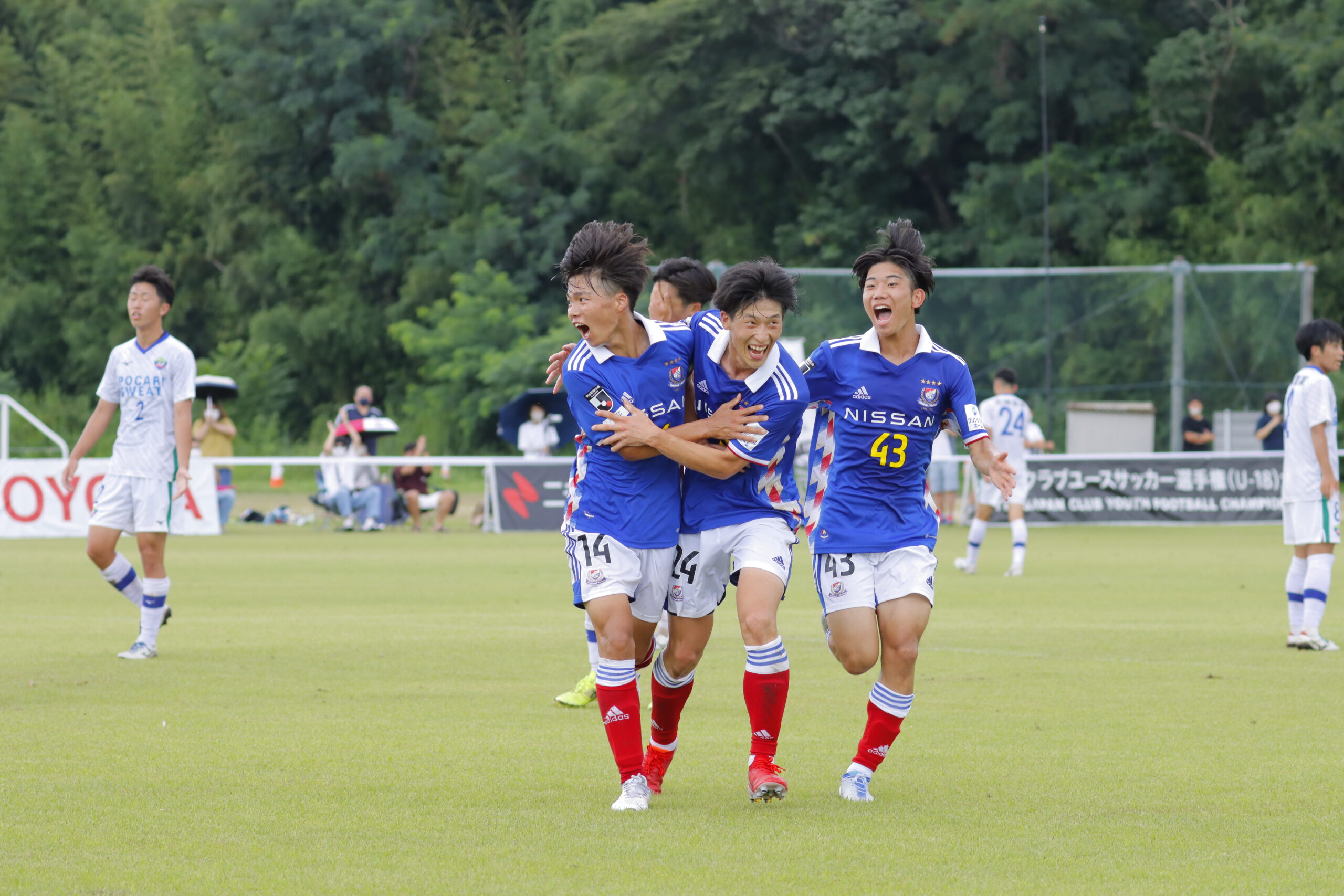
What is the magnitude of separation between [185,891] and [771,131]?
41.0m

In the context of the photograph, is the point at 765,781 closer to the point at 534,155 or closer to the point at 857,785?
the point at 857,785

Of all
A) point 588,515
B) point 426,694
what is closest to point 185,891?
point 588,515

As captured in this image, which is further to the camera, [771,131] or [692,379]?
[771,131]

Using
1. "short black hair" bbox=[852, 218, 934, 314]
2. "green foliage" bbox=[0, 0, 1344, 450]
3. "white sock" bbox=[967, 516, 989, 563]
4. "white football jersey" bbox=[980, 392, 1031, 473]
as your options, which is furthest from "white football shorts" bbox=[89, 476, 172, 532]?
"green foliage" bbox=[0, 0, 1344, 450]

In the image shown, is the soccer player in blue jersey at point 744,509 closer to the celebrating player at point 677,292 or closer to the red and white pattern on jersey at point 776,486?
the red and white pattern on jersey at point 776,486

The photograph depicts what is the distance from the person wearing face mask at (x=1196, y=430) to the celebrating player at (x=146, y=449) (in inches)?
742

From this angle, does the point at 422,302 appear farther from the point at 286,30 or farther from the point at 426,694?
the point at 426,694

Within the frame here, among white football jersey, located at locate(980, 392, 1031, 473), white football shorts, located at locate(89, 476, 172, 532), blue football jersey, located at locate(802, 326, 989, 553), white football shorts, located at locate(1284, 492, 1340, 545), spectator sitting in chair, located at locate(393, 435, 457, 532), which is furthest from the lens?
spectator sitting in chair, located at locate(393, 435, 457, 532)

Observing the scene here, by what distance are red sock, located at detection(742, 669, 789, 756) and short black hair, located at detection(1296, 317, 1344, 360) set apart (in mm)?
5845

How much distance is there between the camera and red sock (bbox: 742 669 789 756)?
5.97 meters

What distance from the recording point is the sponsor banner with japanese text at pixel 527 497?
83.4ft

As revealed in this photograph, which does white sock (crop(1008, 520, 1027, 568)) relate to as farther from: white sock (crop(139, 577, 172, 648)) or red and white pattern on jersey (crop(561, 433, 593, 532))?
red and white pattern on jersey (crop(561, 433, 593, 532))

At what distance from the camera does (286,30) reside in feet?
165

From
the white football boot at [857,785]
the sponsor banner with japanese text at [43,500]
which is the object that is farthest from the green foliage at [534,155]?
the white football boot at [857,785]
